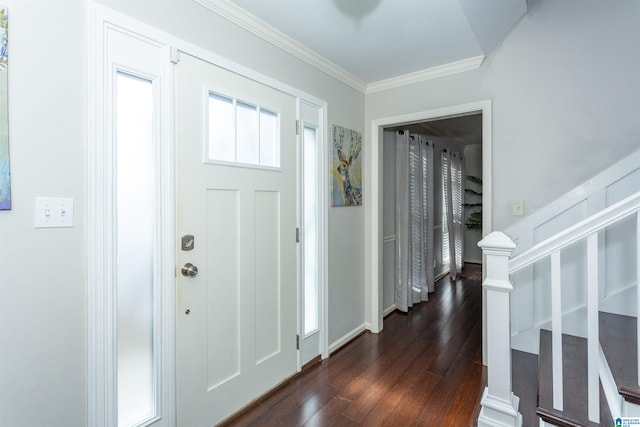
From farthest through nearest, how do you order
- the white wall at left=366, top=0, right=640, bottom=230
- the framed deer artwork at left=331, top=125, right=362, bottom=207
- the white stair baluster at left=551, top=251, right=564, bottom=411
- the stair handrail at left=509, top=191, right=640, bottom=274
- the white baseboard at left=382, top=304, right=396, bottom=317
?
the white baseboard at left=382, top=304, right=396, bottom=317 → the framed deer artwork at left=331, top=125, right=362, bottom=207 → the white wall at left=366, top=0, right=640, bottom=230 → the white stair baluster at left=551, top=251, right=564, bottom=411 → the stair handrail at left=509, top=191, right=640, bottom=274

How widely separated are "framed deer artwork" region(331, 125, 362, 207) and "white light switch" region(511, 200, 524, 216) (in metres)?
1.29

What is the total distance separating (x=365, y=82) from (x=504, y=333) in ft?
8.09

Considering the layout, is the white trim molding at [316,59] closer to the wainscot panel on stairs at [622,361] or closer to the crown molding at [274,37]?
the crown molding at [274,37]

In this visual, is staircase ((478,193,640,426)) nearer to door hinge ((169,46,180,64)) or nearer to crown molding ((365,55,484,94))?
crown molding ((365,55,484,94))

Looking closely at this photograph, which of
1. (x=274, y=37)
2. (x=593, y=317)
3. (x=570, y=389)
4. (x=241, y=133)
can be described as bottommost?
(x=570, y=389)

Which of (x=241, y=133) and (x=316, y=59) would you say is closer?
(x=241, y=133)

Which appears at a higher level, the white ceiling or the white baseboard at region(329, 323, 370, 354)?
the white ceiling

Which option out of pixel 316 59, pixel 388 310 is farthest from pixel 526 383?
pixel 316 59

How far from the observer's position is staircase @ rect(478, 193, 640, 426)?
4.07 ft

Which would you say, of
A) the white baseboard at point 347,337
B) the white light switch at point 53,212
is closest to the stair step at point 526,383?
the white baseboard at point 347,337

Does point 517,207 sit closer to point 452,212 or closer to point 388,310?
point 388,310

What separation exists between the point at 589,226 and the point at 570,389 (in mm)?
857

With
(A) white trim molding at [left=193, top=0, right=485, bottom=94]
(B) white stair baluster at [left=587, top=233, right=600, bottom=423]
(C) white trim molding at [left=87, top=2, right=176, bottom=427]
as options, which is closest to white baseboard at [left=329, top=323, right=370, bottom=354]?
(C) white trim molding at [left=87, top=2, right=176, bottom=427]

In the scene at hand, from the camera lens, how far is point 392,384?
2248mm
